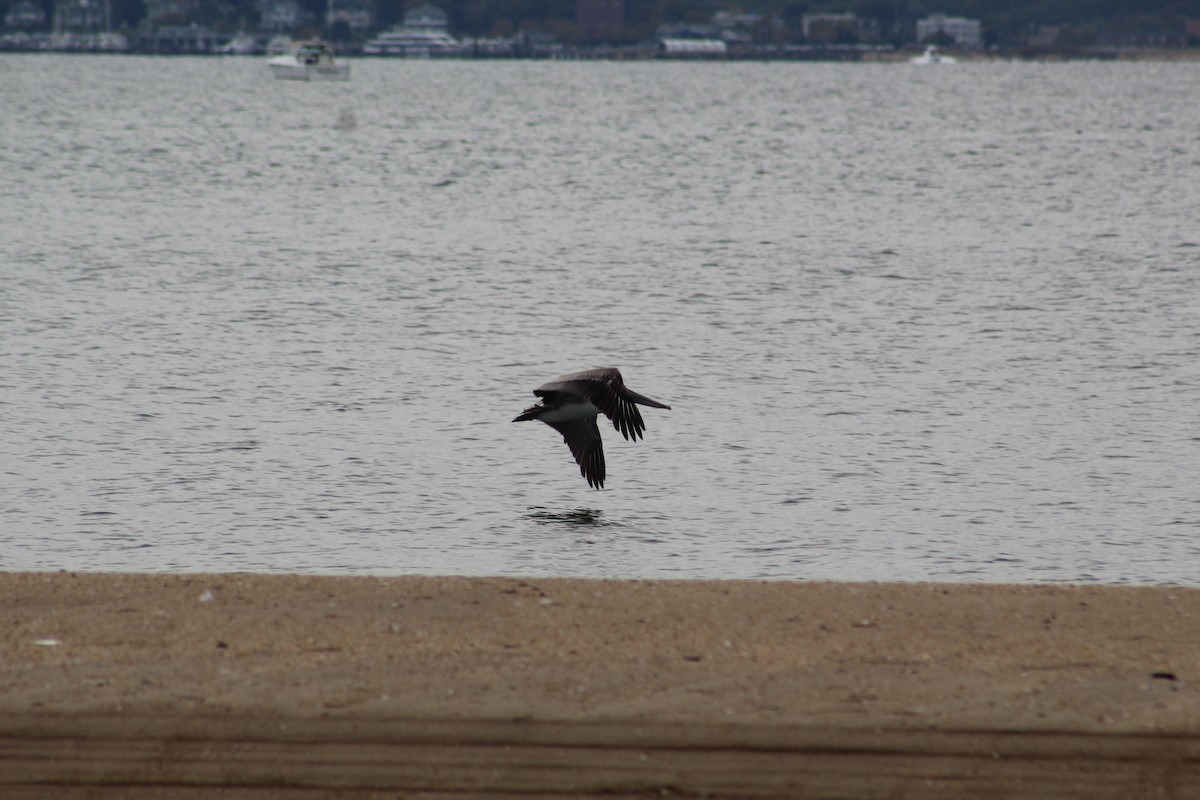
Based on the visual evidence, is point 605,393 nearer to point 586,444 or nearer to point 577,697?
point 586,444

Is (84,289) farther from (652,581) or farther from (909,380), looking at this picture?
(652,581)

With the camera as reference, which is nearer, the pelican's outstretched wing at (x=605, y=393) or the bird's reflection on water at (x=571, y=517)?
the pelican's outstretched wing at (x=605, y=393)

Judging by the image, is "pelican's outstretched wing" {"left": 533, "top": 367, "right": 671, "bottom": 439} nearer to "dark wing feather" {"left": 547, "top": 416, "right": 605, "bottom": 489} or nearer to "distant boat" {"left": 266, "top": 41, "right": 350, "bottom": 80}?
"dark wing feather" {"left": 547, "top": 416, "right": 605, "bottom": 489}

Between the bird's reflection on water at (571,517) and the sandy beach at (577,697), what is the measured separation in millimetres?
3688

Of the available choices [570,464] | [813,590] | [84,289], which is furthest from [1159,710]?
[84,289]

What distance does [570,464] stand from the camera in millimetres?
12875

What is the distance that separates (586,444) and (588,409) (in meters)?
0.37

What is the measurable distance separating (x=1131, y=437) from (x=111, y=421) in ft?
30.4

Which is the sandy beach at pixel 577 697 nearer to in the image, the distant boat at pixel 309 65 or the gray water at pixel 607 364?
the gray water at pixel 607 364

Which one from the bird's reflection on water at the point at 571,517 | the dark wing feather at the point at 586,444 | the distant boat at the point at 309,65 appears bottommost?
the bird's reflection on water at the point at 571,517

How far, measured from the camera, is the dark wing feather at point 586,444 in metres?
11.3

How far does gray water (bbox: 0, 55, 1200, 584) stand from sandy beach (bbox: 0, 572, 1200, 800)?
2820mm

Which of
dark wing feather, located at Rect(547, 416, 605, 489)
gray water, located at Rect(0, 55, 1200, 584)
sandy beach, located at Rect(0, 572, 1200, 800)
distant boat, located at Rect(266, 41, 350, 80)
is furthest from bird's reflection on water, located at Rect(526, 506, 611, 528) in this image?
distant boat, located at Rect(266, 41, 350, 80)

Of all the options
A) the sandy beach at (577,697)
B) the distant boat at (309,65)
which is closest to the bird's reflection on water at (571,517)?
the sandy beach at (577,697)
